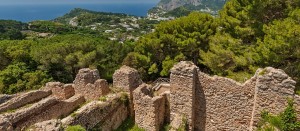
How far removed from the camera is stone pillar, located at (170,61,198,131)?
12.8 metres

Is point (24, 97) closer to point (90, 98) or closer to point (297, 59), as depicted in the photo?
point (90, 98)

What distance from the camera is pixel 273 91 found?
1080 centimetres

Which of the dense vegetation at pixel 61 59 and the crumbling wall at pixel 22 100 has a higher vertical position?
the crumbling wall at pixel 22 100

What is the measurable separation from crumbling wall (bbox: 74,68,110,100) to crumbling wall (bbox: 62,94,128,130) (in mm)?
1449

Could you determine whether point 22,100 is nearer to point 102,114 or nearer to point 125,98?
point 102,114

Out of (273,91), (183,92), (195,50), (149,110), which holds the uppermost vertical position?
(273,91)

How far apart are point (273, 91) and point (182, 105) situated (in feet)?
13.2

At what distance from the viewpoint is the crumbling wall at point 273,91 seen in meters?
10.5

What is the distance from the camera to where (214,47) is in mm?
23281

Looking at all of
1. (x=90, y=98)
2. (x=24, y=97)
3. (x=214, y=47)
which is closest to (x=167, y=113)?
(x=90, y=98)

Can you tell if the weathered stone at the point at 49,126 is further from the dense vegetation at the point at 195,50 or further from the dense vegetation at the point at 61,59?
the dense vegetation at the point at 61,59

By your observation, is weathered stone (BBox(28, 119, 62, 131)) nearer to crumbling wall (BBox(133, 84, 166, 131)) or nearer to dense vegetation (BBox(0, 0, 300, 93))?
crumbling wall (BBox(133, 84, 166, 131))

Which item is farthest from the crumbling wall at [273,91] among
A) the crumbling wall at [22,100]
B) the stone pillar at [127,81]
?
the crumbling wall at [22,100]

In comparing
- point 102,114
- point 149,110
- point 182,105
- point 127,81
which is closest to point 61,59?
point 127,81
